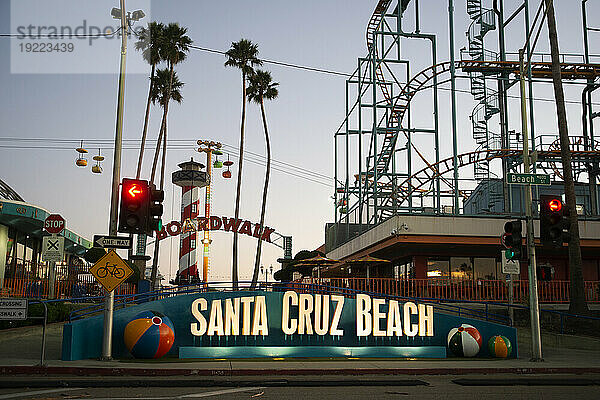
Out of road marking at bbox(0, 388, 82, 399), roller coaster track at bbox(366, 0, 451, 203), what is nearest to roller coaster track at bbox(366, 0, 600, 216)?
roller coaster track at bbox(366, 0, 451, 203)

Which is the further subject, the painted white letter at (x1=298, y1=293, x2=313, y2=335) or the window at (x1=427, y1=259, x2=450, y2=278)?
the window at (x1=427, y1=259, x2=450, y2=278)

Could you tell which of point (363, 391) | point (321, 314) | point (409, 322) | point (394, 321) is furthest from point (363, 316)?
point (363, 391)

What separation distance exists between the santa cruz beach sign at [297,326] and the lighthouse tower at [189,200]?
36.4 m

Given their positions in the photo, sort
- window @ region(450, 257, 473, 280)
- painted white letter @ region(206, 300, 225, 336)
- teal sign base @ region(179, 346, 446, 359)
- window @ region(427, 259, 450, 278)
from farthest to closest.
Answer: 1. window @ region(450, 257, 473, 280)
2. window @ region(427, 259, 450, 278)
3. painted white letter @ region(206, 300, 225, 336)
4. teal sign base @ region(179, 346, 446, 359)

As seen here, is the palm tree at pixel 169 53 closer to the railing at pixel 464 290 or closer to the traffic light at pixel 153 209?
the railing at pixel 464 290

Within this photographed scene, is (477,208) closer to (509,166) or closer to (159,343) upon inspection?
(509,166)

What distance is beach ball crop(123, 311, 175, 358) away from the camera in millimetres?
16703

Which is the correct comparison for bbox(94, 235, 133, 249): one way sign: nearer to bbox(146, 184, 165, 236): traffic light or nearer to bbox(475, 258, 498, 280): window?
bbox(146, 184, 165, 236): traffic light

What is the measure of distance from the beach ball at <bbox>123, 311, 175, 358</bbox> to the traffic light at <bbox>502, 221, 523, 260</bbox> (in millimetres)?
9597

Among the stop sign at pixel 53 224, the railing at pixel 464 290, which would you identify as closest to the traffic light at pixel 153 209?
the stop sign at pixel 53 224

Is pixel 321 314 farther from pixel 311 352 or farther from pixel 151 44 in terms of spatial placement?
pixel 151 44

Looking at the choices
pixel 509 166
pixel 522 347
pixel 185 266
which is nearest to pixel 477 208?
pixel 509 166

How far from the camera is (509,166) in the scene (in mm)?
41594

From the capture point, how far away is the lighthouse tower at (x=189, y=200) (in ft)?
179
